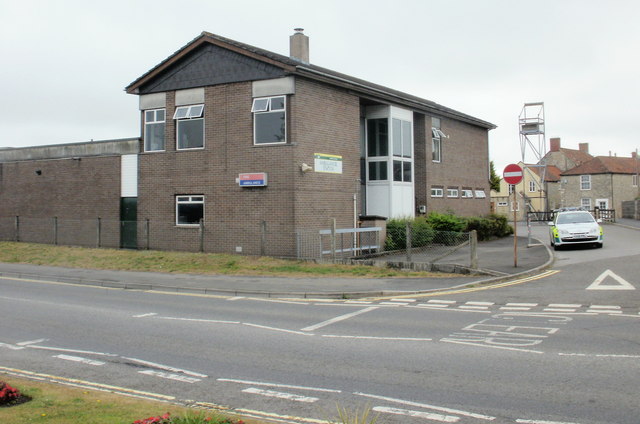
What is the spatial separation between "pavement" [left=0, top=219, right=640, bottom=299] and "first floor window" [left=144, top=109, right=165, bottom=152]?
6.44 metres

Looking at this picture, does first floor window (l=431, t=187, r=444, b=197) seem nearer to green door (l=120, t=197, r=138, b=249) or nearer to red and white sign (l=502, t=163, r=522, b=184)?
red and white sign (l=502, t=163, r=522, b=184)

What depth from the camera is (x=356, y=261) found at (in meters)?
19.2

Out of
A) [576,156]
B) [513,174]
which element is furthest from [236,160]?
[576,156]

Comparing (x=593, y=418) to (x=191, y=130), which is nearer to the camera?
(x=593, y=418)

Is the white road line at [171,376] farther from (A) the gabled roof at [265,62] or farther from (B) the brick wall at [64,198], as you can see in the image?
(B) the brick wall at [64,198]

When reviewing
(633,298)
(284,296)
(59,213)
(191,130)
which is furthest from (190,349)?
(59,213)

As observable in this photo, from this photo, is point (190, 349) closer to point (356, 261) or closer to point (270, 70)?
point (356, 261)

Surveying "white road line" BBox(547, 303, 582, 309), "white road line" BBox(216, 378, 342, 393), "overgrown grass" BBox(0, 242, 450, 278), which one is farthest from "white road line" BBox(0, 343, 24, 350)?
"overgrown grass" BBox(0, 242, 450, 278)

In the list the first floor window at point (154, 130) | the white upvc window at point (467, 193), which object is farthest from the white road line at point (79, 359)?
the white upvc window at point (467, 193)

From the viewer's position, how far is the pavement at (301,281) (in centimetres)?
1478

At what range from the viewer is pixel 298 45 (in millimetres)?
24594

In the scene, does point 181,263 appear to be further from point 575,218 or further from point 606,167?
point 606,167

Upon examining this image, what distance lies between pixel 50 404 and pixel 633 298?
1142 cm

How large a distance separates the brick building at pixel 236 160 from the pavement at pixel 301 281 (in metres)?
4.23
